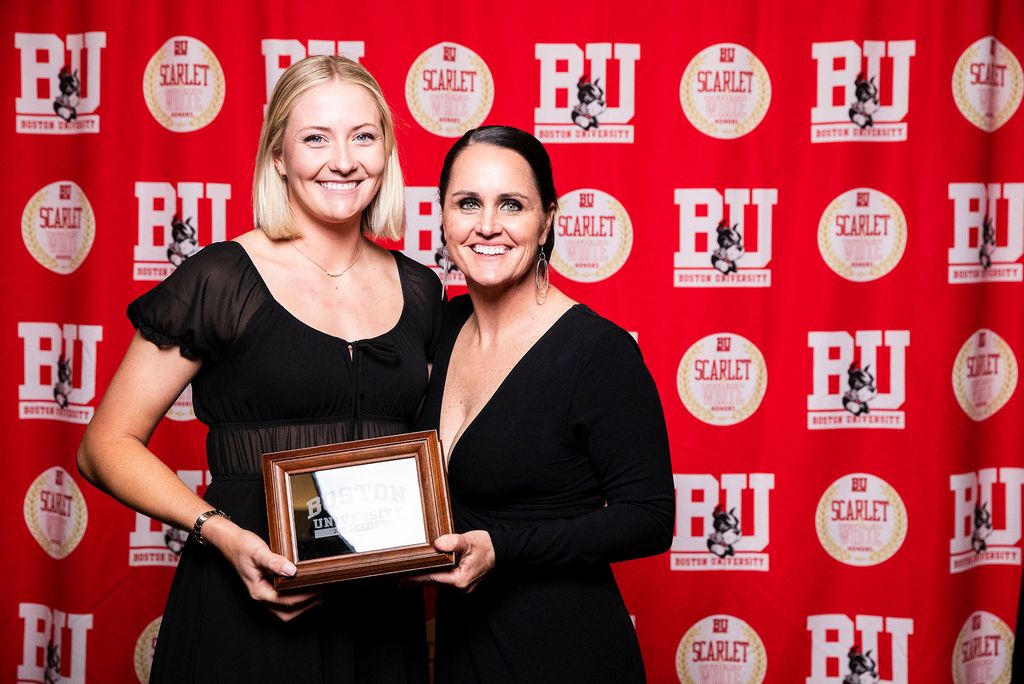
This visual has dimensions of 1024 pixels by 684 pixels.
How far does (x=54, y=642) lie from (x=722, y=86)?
2.37 meters

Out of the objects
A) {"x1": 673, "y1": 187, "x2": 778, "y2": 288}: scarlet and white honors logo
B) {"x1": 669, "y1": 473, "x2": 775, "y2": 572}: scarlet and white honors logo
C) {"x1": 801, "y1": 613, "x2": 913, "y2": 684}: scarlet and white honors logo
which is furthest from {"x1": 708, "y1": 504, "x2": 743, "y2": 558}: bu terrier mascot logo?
{"x1": 673, "y1": 187, "x2": 778, "y2": 288}: scarlet and white honors logo

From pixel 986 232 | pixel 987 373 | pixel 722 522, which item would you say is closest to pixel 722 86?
pixel 986 232

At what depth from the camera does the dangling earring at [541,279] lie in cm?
152

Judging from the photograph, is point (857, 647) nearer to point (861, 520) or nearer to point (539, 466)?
point (861, 520)

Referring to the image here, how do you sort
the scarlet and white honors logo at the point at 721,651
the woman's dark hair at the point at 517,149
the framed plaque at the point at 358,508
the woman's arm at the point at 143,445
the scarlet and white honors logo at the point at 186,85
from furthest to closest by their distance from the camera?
the scarlet and white honors logo at the point at 721,651
the scarlet and white honors logo at the point at 186,85
the woman's dark hair at the point at 517,149
the woman's arm at the point at 143,445
the framed plaque at the point at 358,508

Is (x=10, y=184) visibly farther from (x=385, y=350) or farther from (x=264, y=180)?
(x=385, y=350)

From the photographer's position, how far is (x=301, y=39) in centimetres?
248

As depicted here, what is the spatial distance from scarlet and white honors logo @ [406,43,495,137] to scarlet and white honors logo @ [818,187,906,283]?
3.19 ft

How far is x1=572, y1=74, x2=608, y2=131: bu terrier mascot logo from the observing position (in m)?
2.50

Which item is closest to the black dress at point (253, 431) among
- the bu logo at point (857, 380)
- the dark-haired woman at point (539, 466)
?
the dark-haired woman at point (539, 466)

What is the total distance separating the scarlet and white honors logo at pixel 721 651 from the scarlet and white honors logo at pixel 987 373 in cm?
86

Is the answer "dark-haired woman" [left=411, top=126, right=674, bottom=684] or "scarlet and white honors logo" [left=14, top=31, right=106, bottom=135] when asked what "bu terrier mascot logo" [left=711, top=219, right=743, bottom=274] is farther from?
"scarlet and white honors logo" [left=14, top=31, right=106, bottom=135]

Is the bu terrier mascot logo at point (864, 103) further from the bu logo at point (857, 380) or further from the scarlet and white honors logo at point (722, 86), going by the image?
the bu logo at point (857, 380)

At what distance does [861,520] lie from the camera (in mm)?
2555
